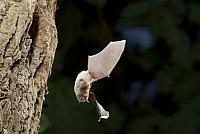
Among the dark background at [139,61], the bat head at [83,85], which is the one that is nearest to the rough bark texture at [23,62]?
the bat head at [83,85]

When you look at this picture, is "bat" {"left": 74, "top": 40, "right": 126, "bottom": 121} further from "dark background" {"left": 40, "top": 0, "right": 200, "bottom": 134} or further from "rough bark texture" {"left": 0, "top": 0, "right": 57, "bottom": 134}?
"dark background" {"left": 40, "top": 0, "right": 200, "bottom": 134}

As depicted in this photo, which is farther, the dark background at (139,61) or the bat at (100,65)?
the dark background at (139,61)

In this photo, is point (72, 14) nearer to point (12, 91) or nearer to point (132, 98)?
point (132, 98)

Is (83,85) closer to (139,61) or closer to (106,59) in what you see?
(106,59)

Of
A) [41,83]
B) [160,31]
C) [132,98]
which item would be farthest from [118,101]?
[41,83]

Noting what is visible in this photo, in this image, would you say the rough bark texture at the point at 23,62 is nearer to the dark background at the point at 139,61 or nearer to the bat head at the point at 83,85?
the bat head at the point at 83,85

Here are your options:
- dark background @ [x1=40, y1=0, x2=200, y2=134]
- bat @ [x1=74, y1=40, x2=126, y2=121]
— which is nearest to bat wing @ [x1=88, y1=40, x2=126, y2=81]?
bat @ [x1=74, y1=40, x2=126, y2=121]
